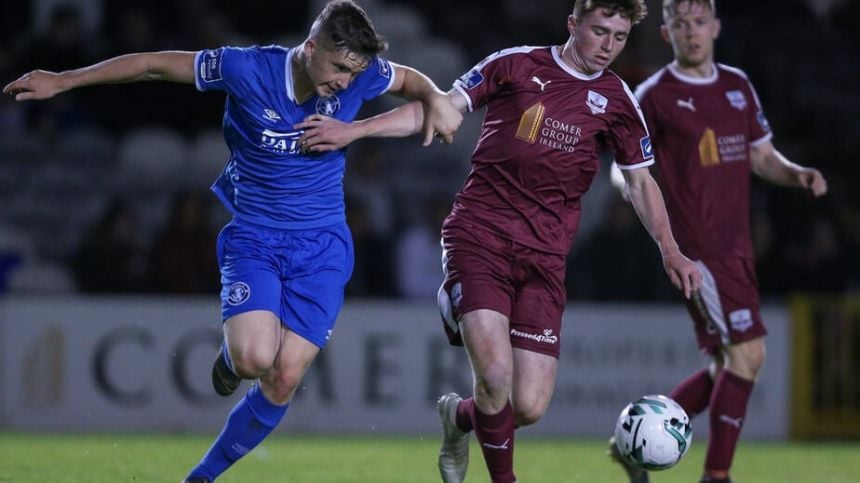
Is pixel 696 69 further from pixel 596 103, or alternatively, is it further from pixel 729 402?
pixel 729 402

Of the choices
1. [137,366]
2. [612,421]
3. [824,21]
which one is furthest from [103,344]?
[824,21]

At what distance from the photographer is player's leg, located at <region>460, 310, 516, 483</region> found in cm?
635

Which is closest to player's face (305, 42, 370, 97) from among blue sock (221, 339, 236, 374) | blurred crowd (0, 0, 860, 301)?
blue sock (221, 339, 236, 374)

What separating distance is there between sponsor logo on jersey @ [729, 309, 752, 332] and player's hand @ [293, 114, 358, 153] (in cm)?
262

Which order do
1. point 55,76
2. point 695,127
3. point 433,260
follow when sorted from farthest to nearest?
point 433,260
point 695,127
point 55,76

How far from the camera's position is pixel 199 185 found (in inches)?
522

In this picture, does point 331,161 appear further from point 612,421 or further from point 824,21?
point 824,21

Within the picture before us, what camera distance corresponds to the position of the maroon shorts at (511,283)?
6.52 meters

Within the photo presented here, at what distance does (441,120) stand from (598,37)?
38.3 inches

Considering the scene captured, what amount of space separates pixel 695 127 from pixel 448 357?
4949mm

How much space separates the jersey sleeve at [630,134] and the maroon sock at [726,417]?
1598mm

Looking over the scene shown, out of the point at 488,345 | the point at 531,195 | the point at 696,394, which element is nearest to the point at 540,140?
the point at 531,195

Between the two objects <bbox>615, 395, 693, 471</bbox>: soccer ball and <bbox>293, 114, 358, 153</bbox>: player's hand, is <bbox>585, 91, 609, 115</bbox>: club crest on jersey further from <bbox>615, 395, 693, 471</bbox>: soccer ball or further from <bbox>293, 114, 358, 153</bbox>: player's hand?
<bbox>615, 395, 693, 471</bbox>: soccer ball

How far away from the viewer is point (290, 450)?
10.1 metres
